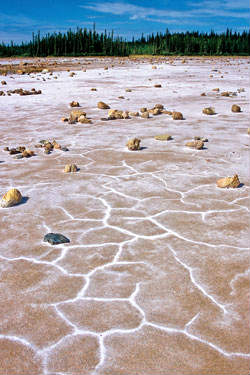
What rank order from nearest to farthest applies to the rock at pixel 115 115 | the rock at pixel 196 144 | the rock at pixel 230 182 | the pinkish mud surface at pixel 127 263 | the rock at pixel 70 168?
1. the pinkish mud surface at pixel 127 263
2. the rock at pixel 230 182
3. the rock at pixel 70 168
4. the rock at pixel 196 144
5. the rock at pixel 115 115

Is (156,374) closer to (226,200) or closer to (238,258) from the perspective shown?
(238,258)

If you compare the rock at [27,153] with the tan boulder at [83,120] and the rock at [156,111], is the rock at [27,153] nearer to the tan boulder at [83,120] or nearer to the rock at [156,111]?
the tan boulder at [83,120]

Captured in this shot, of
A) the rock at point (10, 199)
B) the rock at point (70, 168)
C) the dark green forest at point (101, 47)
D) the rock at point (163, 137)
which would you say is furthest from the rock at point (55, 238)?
the dark green forest at point (101, 47)

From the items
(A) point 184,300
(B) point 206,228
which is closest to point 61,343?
(A) point 184,300

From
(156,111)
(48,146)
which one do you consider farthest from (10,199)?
(156,111)

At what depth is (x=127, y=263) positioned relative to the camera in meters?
2.60

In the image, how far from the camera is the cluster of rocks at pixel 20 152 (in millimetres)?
4941

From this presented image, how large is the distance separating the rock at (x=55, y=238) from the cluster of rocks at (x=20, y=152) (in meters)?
2.23

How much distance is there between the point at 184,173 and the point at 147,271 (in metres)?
1.92

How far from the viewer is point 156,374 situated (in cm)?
175

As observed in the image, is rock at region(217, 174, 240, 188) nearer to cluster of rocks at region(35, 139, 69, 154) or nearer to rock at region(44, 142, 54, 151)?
cluster of rocks at region(35, 139, 69, 154)

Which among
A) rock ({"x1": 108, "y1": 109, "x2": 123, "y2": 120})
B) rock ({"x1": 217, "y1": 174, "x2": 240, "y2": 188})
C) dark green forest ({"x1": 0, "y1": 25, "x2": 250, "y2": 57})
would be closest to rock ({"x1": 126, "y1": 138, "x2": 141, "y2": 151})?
rock ({"x1": 217, "y1": 174, "x2": 240, "y2": 188})

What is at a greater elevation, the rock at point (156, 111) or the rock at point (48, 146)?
the rock at point (156, 111)

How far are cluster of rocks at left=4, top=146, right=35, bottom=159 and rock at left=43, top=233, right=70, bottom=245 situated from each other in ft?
7.31
